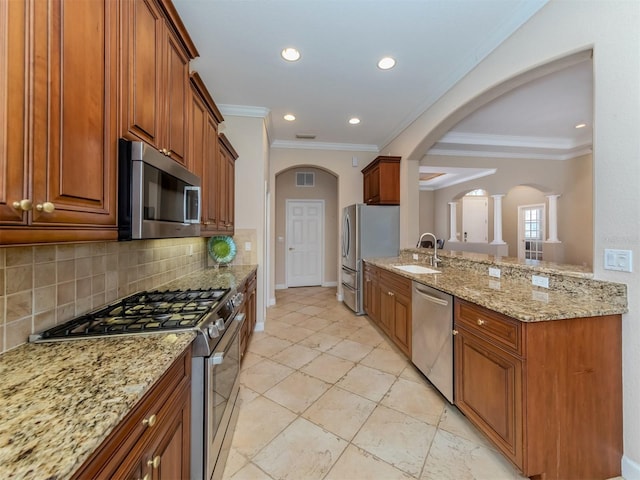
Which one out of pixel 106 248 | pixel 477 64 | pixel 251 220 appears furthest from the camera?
pixel 251 220

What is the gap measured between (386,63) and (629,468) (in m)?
3.27

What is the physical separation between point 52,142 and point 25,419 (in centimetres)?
71

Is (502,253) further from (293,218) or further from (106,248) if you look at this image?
(106,248)

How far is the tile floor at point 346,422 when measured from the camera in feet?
5.01

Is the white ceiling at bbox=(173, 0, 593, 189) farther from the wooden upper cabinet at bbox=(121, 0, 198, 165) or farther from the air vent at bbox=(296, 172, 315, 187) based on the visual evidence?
the air vent at bbox=(296, 172, 315, 187)

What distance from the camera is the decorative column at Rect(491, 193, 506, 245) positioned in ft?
23.8

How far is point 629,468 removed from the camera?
4.63ft

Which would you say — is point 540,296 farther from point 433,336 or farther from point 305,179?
point 305,179

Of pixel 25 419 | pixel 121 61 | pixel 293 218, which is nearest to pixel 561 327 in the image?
pixel 25 419

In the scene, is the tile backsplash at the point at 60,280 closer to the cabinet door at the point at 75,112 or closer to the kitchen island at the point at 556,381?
the cabinet door at the point at 75,112

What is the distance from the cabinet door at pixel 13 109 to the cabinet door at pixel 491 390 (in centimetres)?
206

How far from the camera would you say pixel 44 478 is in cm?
47

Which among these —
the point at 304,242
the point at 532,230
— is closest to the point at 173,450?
the point at 304,242

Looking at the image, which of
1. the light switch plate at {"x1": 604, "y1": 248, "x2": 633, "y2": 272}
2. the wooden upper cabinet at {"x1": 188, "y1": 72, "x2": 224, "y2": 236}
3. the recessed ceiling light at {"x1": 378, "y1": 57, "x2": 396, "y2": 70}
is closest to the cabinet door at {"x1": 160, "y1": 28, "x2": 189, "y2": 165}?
the wooden upper cabinet at {"x1": 188, "y1": 72, "x2": 224, "y2": 236}
